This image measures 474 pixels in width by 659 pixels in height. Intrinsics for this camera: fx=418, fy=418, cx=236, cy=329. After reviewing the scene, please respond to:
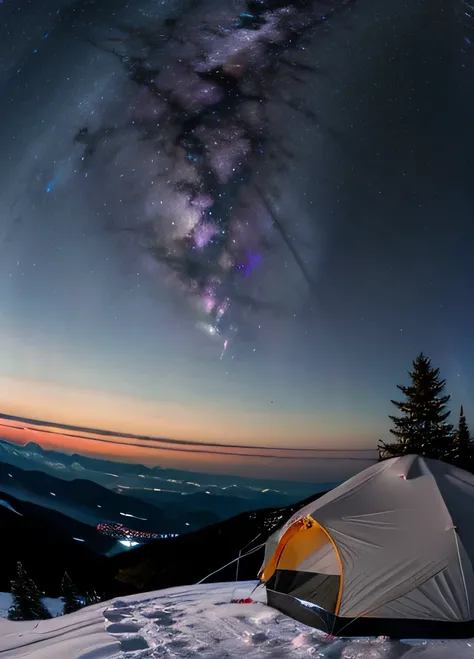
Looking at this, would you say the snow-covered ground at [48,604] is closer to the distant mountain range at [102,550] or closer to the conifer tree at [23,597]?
the distant mountain range at [102,550]

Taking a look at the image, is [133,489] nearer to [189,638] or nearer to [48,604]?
[48,604]

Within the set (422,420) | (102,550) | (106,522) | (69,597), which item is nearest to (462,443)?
(422,420)

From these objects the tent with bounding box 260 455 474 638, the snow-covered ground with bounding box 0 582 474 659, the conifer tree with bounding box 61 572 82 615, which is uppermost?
the tent with bounding box 260 455 474 638

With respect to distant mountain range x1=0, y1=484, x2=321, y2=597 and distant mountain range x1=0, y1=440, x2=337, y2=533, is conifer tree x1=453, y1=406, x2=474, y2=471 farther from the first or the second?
distant mountain range x1=0, y1=440, x2=337, y2=533

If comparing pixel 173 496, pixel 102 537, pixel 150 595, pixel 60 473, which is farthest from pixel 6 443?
pixel 150 595

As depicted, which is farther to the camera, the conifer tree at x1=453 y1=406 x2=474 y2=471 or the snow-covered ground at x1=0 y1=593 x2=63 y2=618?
the snow-covered ground at x1=0 y1=593 x2=63 y2=618

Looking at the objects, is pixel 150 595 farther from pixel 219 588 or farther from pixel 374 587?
pixel 374 587

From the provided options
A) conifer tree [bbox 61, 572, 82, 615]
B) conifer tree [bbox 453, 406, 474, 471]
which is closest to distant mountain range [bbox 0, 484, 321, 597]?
conifer tree [bbox 61, 572, 82, 615]
